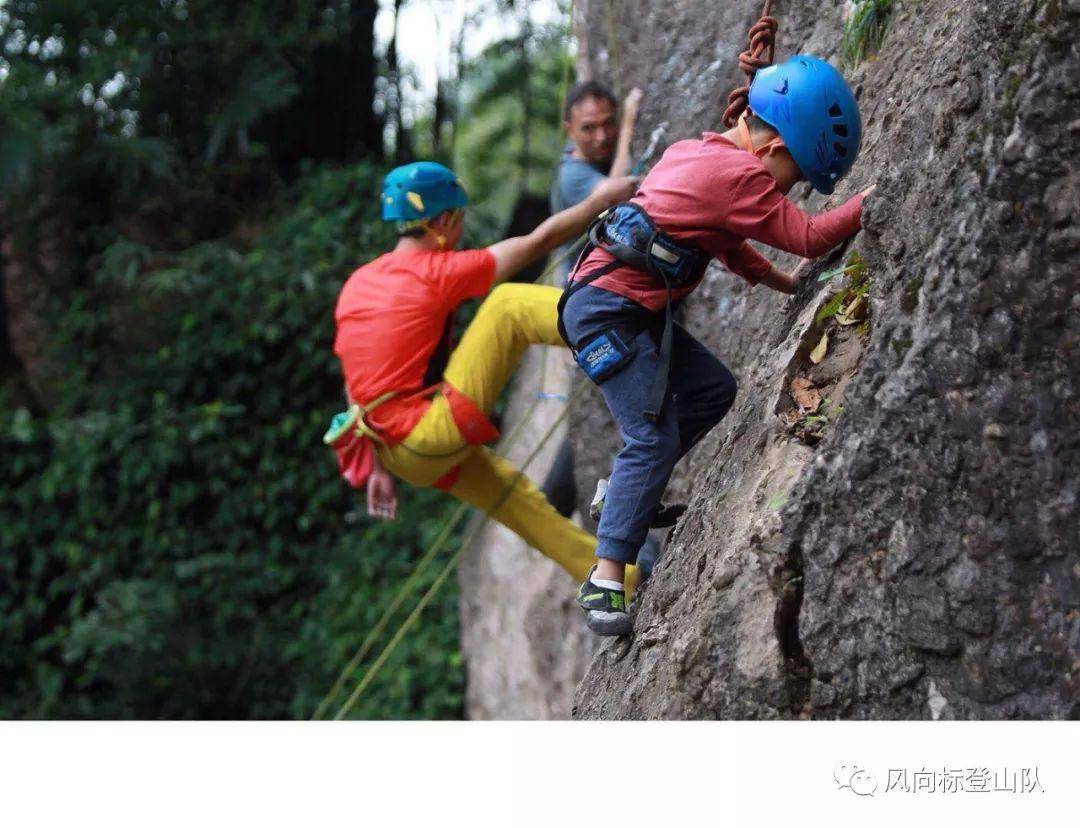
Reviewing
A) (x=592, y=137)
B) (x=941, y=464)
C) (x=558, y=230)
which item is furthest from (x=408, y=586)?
(x=941, y=464)

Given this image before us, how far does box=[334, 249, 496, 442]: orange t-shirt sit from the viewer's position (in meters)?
4.41

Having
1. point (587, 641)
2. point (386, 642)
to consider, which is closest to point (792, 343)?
point (587, 641)

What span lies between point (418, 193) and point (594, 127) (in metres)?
1.18

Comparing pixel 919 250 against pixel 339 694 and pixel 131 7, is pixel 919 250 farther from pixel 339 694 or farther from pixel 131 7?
pixel 131 7

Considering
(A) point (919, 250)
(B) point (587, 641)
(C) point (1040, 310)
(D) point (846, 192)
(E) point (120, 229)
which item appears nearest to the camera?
(C) point (1040, 310)

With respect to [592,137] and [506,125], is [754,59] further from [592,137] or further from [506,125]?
[506,125]

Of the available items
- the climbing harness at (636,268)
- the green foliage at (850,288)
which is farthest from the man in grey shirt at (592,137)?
the green foliage at (850,288)

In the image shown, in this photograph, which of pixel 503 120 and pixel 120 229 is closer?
pixel 120 229

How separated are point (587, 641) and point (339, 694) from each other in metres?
2.74

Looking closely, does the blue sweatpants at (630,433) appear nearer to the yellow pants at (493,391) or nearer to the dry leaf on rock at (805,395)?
the dry leaf on rock at (805,395)

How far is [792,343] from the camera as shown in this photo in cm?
316

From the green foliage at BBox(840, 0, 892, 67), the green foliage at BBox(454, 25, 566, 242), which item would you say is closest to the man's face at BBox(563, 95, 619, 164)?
the green foliage at BBox(840, 0, 892, 67)

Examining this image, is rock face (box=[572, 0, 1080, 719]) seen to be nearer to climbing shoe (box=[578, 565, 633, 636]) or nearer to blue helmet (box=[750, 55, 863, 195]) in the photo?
blue helmet (box=[750, 55, 863, 195])

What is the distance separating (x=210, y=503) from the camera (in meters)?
9.42
